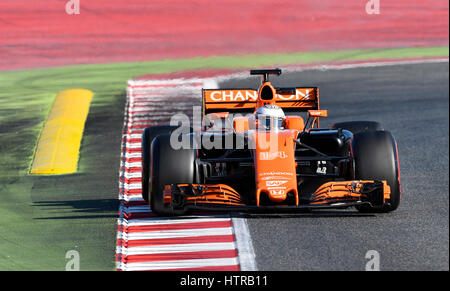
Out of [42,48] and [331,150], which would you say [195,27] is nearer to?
[42,48]

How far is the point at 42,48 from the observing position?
86.6ft

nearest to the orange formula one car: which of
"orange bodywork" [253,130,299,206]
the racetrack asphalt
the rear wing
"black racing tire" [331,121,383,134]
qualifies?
"orange bodywork" [253,130,299,206]

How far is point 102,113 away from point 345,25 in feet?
40.7

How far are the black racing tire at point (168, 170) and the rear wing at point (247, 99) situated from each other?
7.65 feet

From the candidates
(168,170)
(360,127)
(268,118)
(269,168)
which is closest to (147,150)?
(168,170)

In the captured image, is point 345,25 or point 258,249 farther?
point 345,25

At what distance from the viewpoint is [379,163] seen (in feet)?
39.0

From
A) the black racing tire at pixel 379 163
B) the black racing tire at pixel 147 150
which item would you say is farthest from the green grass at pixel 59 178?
the black racing tire at pixel 379 163

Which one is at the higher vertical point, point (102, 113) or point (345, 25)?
point (345, 25)

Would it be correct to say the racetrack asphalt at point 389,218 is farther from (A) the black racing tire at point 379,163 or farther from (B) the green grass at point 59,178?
(B) the green grass at point 59,178

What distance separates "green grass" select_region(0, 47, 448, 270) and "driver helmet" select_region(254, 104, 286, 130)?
220 cm

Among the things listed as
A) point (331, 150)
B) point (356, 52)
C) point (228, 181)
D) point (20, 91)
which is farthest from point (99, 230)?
point (356, 52)

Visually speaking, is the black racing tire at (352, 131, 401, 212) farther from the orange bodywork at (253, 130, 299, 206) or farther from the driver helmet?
the driver helmet

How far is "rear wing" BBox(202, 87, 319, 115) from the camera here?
1422cm
